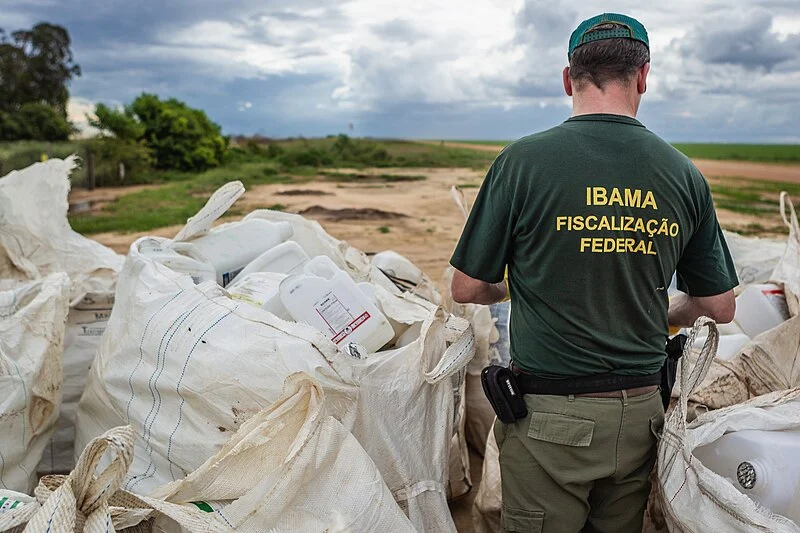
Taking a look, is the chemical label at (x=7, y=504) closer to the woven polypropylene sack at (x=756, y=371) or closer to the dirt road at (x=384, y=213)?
the woven polypropylene sack at (x=756, y=371)

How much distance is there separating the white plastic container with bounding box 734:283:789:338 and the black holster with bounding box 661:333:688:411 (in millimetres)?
992

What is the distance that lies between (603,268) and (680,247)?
0.75 ft

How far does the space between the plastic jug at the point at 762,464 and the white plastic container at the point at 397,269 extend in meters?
1.59

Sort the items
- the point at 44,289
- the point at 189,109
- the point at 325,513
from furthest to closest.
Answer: the point at 189,109, the point at 44,289, the point at 325,513

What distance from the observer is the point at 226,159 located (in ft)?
67.3

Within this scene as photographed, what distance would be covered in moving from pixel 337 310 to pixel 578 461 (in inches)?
32.6

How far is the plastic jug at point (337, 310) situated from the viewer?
221 cm

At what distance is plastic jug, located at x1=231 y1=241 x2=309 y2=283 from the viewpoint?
272 centimetres

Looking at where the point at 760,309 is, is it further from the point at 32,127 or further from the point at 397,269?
the point at 32,127

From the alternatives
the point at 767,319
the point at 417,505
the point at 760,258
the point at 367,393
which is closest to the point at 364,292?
the point at 367,393

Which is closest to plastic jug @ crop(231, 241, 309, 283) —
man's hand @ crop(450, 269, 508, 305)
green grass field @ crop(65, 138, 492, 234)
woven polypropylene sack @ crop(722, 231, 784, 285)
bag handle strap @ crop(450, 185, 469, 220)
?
bag handle strap @ crop(450, 185, 469, 220)

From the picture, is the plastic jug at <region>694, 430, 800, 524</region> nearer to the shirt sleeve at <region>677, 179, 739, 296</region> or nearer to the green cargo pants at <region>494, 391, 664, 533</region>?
the green cargo pants at <region>494, 391, 664, 533</region>

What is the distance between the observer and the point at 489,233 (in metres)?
1.73

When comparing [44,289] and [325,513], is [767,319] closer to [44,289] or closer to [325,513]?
[325,513]
